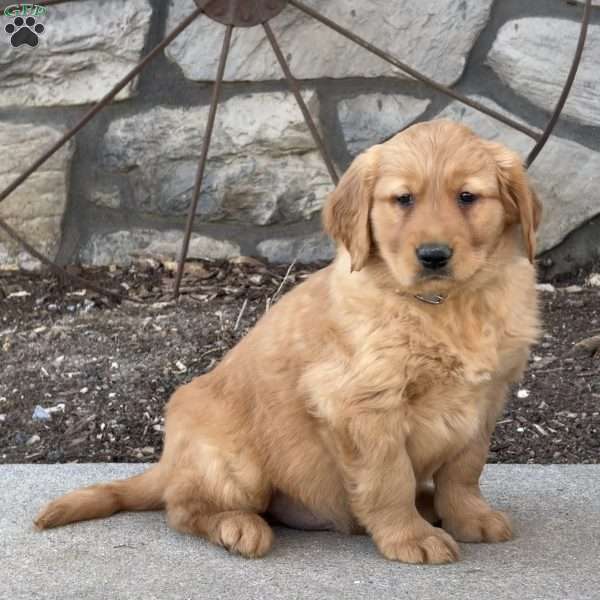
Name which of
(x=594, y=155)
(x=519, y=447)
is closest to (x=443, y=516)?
(x=519, y=447)

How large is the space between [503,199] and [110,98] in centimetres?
253

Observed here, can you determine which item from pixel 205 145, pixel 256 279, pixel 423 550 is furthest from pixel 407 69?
pixel 423 550

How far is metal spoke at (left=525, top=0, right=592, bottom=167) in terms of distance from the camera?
4434 millimetres

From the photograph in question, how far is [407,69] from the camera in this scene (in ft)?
15.2

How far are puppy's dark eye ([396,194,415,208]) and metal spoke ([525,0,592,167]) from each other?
2.17 metres

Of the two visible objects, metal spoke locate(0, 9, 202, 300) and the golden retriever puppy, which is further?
metal spoke locate(0, 9, 202, 300)

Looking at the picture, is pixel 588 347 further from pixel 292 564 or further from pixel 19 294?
pixel 19 294

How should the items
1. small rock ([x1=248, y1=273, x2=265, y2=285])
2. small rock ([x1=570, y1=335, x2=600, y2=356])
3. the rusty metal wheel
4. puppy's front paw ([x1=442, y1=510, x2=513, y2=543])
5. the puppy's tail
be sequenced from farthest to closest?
1. small rock ([x1=248, y1=273, x2=265, y2=285])
2. the rusty metal wheel
3. small rock ([x1=570, y1=335, x2=600, y2=356])
4. the puppy's tail
5. puppy's front paw ([x1=442, y1=510, x2=513, y2=543])

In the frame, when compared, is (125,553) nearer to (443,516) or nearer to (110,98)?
(443,516)

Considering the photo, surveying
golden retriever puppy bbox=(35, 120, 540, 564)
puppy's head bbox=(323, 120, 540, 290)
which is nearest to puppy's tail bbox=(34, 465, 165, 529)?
golden retriever puppy bbox=(35, 120, 540, 564)

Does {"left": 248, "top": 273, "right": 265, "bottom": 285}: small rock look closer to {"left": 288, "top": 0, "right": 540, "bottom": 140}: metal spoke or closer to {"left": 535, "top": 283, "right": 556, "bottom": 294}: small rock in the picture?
{"left": 288, "top": 0, "right": 540, "bottom": 140}: metal spoke

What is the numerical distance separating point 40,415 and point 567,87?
7.74ft

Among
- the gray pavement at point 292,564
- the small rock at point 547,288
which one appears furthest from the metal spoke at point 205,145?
the gray pavement at point 292,564

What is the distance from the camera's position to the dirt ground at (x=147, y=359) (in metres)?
3.87
